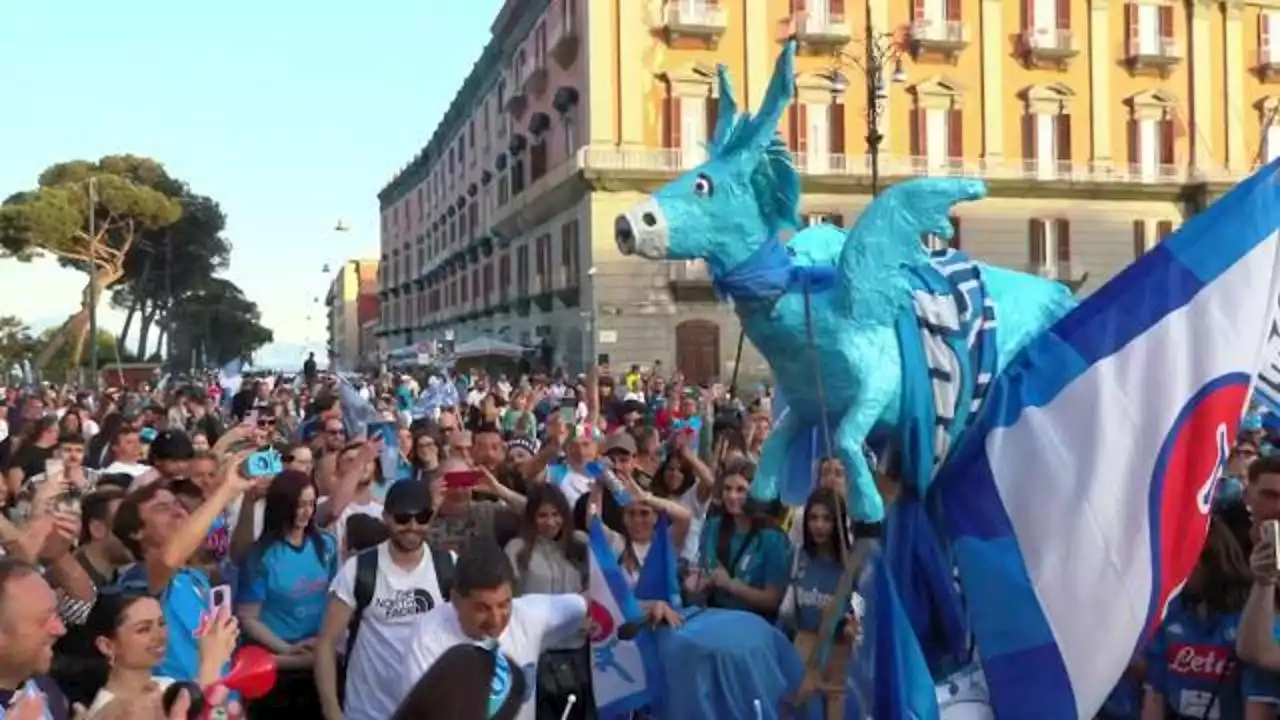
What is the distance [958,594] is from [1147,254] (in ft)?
4.13

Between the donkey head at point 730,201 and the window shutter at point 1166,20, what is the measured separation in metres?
35.5

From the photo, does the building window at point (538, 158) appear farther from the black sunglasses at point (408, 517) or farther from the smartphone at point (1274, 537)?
the smartphone at point (1274, 537)

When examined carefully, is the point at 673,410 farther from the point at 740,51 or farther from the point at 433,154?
the point at 433,154

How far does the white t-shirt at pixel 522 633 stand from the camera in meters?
4.01

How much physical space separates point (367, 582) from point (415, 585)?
17 cm

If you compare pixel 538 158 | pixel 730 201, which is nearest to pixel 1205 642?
pixel 730 201

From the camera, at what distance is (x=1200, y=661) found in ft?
14.5

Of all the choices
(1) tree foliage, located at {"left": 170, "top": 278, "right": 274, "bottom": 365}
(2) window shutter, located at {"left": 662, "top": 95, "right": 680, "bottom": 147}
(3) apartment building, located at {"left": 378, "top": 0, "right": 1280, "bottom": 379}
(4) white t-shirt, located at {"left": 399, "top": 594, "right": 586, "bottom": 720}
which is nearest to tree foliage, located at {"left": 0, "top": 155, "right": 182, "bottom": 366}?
(1) tree foliage, located at {"left": 170, "top": 278, "right": 274, "bottom": 365}

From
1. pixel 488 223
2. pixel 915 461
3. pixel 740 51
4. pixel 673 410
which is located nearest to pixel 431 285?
pixel 488 223

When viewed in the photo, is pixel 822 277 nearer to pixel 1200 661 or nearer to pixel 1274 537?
pixel 1274 537

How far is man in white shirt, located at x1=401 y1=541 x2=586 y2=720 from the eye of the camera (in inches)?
149

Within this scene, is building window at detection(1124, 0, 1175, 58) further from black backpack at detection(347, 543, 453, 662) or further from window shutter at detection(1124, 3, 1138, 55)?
black backpack at detection(347, 543, 453, 662)

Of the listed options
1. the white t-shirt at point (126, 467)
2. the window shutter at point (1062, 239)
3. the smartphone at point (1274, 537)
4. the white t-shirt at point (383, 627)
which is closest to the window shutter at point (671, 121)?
the window shutter at point (1062, 239)

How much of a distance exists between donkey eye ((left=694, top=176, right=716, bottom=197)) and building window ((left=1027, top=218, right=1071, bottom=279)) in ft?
108
